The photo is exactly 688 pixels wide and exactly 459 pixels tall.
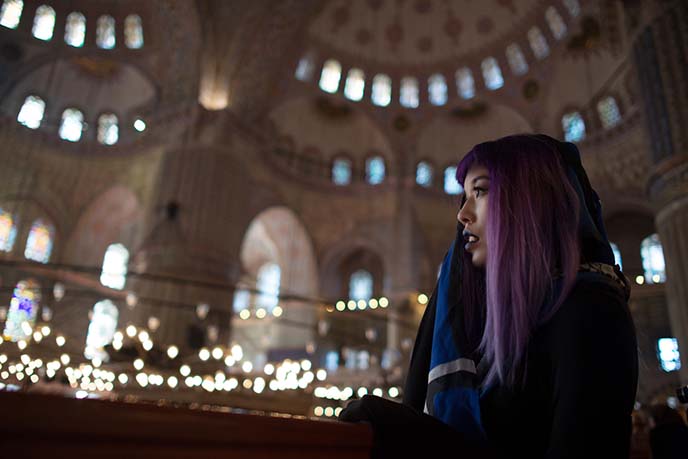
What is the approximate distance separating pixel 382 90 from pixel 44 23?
1330 cm

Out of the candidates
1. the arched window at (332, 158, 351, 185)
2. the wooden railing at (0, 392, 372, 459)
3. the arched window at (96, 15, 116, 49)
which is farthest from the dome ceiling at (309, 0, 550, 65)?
the wooden railing at (0, 392, 372, 459)

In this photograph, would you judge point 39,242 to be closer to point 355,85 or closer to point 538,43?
A: point 355,85

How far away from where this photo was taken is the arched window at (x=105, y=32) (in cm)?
2019

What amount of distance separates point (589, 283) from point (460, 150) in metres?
24.0

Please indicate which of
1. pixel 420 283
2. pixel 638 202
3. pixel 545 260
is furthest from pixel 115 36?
pixel 545 260

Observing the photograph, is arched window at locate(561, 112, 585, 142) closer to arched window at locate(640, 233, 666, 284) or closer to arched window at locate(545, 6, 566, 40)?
arched window at locate(545, 6, 566, 40)

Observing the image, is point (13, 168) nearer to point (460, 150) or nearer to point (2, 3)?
point (2, 3)

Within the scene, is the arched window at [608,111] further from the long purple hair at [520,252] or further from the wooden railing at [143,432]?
the wooden railing at [143,432]

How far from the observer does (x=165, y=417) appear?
0.87 m

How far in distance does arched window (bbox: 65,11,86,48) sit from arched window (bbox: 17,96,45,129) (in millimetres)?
2593

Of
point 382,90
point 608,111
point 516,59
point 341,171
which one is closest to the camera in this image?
point 608,111

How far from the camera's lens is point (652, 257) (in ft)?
62.3

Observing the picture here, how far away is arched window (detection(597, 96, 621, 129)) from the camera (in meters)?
19.5

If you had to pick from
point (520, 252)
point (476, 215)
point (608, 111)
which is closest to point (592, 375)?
point (520, 252)
